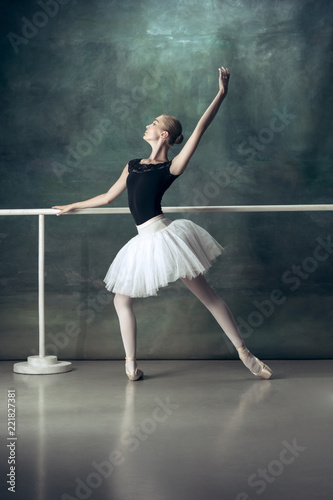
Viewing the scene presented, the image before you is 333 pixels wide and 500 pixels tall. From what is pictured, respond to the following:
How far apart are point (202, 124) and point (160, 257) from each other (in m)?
0.61

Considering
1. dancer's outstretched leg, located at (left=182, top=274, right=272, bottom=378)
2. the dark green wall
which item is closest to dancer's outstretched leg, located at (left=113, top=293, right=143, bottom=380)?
dancer's outstretched leg, located at (left=182, top=274, right=272, bottom=378)

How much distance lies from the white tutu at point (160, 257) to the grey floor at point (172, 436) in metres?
0.46

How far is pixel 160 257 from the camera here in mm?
2828

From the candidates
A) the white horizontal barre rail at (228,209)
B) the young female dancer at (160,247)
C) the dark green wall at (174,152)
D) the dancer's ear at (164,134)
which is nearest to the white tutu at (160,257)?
the young female dancer at (160,247)

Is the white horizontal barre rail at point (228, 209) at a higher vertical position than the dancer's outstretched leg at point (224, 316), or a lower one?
higher

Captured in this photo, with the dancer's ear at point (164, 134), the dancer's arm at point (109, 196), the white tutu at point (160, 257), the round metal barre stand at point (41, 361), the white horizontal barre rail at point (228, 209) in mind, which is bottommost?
the round metal barre stand at point (41, 361)

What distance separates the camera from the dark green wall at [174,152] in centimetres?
358

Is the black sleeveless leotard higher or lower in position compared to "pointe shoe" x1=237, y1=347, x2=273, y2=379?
higher

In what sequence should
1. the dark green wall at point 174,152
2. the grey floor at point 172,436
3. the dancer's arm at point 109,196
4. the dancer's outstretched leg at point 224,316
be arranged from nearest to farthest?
the grey floor at point 172,436
the dancer's outstretched leg at point 224,316
the dancer's arm at point 109,196
the dark green wall at point 174,152

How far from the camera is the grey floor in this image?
153cm

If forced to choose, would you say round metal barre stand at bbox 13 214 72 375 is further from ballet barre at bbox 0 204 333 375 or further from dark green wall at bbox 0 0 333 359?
dark green wall at bbox 0 0 333 359

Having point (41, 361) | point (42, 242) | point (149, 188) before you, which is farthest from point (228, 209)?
point (41, 361)

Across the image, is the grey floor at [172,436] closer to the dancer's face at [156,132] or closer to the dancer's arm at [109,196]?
the dancer's arm at [109,196]

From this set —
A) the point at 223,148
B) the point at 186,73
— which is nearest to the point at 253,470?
the point at 223,148
